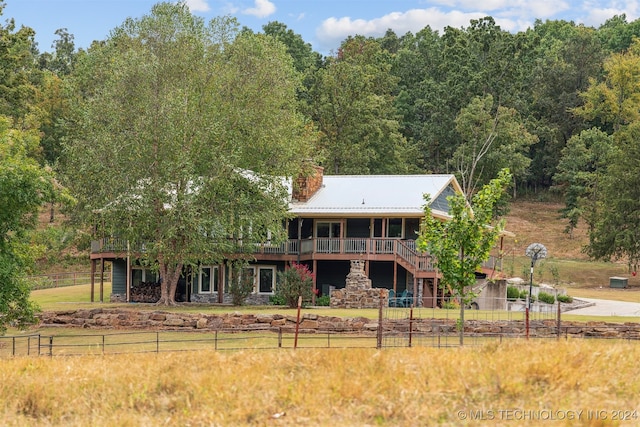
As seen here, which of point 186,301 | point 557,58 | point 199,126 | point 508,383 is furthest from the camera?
point 557,58

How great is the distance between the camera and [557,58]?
313ft

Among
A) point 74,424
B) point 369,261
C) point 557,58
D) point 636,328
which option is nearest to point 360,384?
point 74,424

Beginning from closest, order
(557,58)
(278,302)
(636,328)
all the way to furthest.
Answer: (636,328), (278,302), (557,58)

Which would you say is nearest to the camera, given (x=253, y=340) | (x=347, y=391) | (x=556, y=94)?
(x=347, y=391)

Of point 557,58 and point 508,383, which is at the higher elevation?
point 557,58

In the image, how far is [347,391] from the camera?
12305 mm

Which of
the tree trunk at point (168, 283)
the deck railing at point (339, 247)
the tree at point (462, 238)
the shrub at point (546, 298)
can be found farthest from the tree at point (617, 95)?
the tree at point (462, 238)

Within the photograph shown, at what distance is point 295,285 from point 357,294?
3085 mm

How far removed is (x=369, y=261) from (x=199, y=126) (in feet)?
37.3

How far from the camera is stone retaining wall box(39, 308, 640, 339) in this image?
2995cm

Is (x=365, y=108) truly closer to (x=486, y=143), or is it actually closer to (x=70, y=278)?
(x=486, y=143)

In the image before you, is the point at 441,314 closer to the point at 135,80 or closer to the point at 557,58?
the point at 135,80

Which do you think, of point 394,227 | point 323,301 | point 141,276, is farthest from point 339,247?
point 141,276

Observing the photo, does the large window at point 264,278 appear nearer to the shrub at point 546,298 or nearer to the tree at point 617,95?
the shrub at point 546,298
